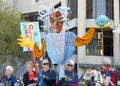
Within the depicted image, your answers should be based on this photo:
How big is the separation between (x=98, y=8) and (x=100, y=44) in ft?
9.22

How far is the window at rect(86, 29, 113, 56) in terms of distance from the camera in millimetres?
31125

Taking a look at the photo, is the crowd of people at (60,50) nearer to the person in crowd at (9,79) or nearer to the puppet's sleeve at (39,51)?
the puppet's sleeve at (39,51)

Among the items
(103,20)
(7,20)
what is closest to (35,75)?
(103,20)

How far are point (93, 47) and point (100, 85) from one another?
19103 millimetres

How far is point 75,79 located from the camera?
29.3 ft

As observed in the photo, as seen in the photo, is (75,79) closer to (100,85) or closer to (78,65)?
(100,85)

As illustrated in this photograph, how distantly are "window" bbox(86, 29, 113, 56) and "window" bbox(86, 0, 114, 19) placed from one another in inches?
52.2

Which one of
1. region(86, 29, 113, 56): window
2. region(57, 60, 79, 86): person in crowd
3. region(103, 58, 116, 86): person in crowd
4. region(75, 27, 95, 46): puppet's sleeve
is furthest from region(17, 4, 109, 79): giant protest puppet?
region(86, 29, 113, 56): window

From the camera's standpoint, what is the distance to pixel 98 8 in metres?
31.4

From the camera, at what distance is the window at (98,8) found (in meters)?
31.3

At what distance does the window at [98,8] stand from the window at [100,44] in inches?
52.2

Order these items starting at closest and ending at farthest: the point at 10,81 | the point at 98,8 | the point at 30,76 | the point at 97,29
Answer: the point at 30,76
the point at 10,81
the point at 97,29
the point at 98,8

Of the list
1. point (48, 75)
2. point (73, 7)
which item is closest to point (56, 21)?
point (48, 75)

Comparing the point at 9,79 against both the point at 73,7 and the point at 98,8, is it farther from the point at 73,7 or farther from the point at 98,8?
the point at 73,7
